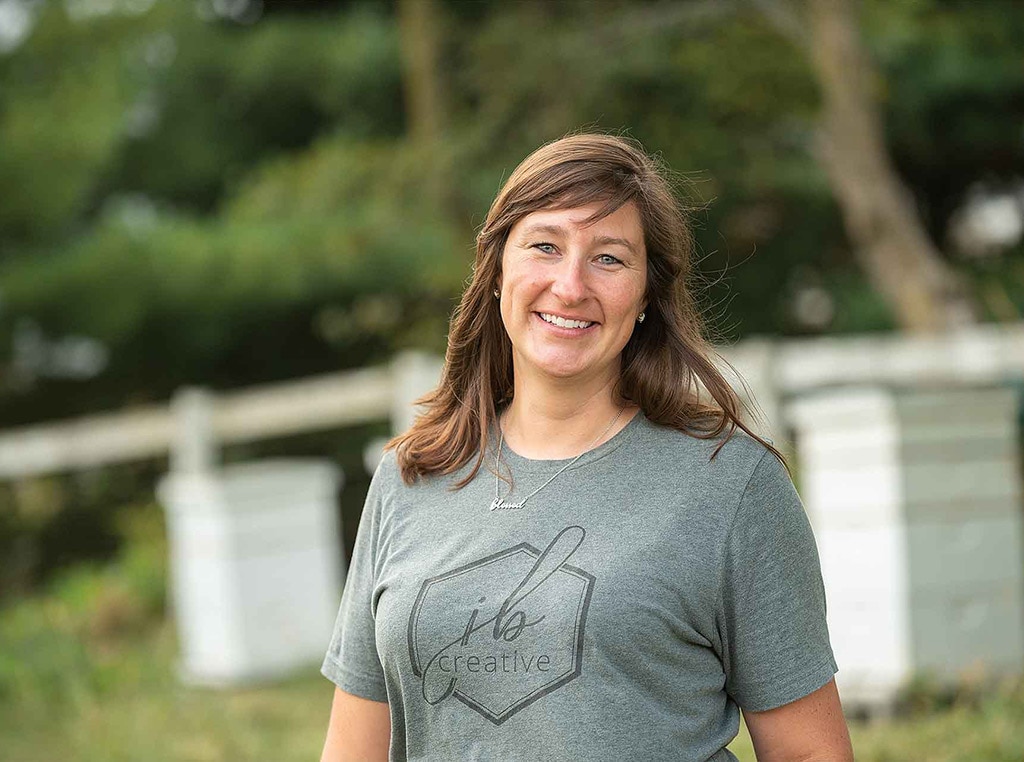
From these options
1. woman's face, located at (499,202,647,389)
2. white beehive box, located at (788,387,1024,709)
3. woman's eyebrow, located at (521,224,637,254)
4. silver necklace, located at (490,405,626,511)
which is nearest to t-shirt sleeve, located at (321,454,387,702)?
silver necklace, located at (490,405,626,511)

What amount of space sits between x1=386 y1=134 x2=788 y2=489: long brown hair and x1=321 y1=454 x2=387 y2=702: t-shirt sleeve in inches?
3.9

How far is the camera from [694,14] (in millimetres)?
8430

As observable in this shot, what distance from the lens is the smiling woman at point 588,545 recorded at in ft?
6.40

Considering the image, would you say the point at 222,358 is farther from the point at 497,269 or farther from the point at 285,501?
the point at 497,269

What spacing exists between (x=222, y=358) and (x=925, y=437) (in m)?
7.63

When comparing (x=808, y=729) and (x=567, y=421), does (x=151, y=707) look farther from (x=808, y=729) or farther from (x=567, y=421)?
(x=808, y=729)

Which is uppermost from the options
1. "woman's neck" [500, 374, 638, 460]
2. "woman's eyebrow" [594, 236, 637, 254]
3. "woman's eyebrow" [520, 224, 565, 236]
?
"woman's eyebrow" [520, 224, 565, 236]

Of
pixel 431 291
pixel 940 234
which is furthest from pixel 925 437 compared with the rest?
pixel 940 234

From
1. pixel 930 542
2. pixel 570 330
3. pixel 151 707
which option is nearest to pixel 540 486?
pixel 570 330

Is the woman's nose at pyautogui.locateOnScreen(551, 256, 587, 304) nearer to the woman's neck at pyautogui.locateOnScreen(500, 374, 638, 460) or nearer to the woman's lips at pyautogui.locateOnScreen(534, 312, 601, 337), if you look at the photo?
the woman's lips at pyautogui.locateOnScreen(534, 312, 601, 337)

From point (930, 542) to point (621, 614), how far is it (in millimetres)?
2962

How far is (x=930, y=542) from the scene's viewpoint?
4.64 m

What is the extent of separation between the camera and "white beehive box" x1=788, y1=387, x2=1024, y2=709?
15.1 ft

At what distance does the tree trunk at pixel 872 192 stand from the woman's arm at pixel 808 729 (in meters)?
6.62
